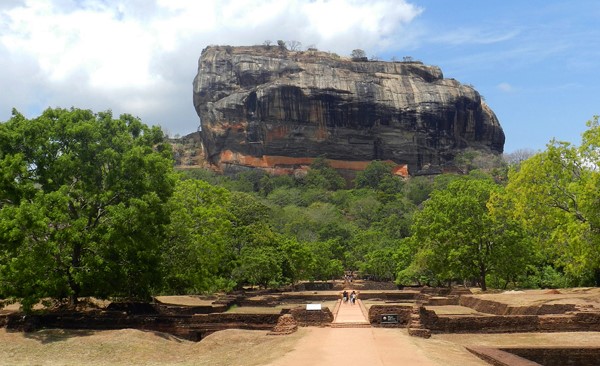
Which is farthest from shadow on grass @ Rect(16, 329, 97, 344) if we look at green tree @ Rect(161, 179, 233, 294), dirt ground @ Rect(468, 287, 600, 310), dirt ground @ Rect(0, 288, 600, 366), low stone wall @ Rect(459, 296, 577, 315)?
dirt ground @ Rect(468, 287, 600, 310)

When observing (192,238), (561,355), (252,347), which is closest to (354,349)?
(252,347)

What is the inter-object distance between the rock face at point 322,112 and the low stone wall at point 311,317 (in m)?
91.8

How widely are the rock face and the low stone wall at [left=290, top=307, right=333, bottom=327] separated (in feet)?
301

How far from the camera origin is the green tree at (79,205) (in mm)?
19109

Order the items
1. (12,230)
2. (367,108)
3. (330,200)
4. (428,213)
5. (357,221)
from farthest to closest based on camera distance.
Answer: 1. (367,108)
2. (330,200)
3. (357,221)
4. (428,213)
5. (12,230)

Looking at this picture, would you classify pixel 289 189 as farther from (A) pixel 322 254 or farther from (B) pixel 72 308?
(B) pixel 72 308

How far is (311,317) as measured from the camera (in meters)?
21.3

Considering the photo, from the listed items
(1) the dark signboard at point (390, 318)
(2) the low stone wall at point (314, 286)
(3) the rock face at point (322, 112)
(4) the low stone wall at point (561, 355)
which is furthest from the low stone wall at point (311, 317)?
(3) the rock face at point (322, 112)

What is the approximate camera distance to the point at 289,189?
108m

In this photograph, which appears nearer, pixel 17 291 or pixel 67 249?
pixel 17 291

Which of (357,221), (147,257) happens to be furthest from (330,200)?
(147,257)

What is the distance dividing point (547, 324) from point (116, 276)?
1466cm

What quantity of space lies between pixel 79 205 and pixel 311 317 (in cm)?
933

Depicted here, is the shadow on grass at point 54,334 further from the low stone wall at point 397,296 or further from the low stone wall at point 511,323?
the low stone wall at point 397,296
